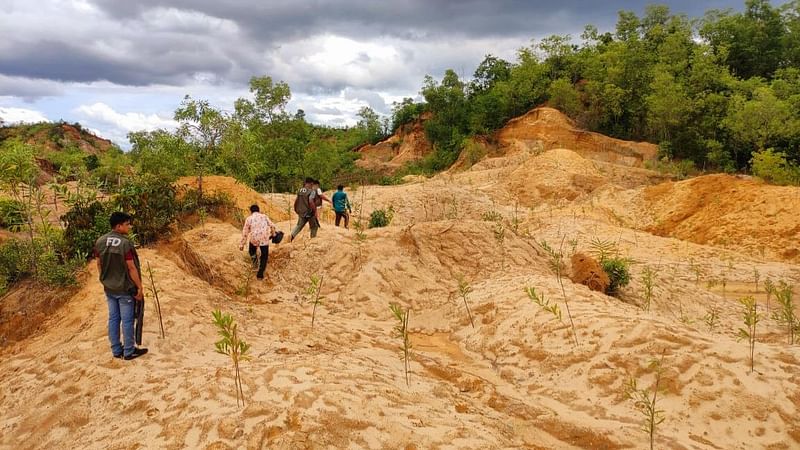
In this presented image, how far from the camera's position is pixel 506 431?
3.86m

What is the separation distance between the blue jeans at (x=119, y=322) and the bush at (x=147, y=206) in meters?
3.41

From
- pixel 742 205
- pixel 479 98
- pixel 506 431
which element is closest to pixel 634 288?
pixel 506 431

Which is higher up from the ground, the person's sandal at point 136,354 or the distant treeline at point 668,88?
the distant treeline at point 668,88

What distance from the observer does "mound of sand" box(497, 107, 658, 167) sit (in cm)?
2508

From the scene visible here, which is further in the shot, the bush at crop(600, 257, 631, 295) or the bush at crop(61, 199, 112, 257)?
the bush at crop(600, 257, 631, 295)

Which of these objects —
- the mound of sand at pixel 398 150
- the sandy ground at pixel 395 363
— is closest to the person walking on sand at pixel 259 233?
the sandy ground at pixel 395 363

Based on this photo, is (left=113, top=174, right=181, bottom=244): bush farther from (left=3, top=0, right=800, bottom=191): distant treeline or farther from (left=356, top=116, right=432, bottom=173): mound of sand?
(left=356, top=116, right=432, bottom=173): mound of sand

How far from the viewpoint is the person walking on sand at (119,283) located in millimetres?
4559

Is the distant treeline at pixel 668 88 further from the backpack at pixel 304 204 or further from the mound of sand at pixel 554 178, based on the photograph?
the backpack at pixel 304 204

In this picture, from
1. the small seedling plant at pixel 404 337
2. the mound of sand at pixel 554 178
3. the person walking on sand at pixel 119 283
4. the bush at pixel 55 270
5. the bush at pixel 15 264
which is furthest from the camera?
the mound of sand at pixel 554 178

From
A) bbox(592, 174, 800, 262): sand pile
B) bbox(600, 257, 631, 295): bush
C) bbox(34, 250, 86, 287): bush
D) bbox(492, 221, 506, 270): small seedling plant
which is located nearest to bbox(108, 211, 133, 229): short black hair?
bbox(34, 250, 86, 287): bush

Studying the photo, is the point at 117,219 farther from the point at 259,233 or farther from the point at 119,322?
the point at 259,233

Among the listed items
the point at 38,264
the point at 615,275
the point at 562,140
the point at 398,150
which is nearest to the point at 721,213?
the point at 615,275

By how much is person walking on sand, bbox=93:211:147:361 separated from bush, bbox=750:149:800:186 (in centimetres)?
1999
